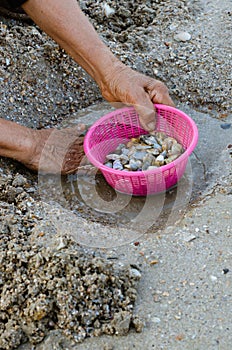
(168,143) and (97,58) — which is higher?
(97,58)

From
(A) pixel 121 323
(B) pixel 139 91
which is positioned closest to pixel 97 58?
(B) pixel 139 91

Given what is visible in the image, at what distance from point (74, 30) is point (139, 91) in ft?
1.22

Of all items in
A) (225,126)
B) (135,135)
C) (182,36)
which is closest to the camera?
(135,135)

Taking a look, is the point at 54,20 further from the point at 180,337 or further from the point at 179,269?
the point at 180,337

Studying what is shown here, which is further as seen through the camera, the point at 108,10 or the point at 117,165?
the point at 108,10

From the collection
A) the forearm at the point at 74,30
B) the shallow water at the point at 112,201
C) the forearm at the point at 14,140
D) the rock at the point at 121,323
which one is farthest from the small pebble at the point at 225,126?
the rock at the point at 121,323

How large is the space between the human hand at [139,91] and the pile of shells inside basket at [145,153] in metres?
0.06

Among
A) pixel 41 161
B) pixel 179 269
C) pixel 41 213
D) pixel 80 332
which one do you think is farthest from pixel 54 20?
pixel 80 332

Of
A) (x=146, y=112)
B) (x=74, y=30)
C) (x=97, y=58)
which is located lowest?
(x=146, y=112)

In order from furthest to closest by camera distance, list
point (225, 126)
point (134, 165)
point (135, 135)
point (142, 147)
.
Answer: point (225, 126) → point (135, 135) → point (142, 147) → point (134, 165)

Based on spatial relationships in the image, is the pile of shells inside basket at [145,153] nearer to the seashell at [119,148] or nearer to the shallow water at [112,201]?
the seashell at [119,148]

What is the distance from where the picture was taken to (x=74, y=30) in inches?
94.7

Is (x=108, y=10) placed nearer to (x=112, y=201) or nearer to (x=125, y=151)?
(x=125, y=151)

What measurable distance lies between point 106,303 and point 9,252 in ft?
1.15
